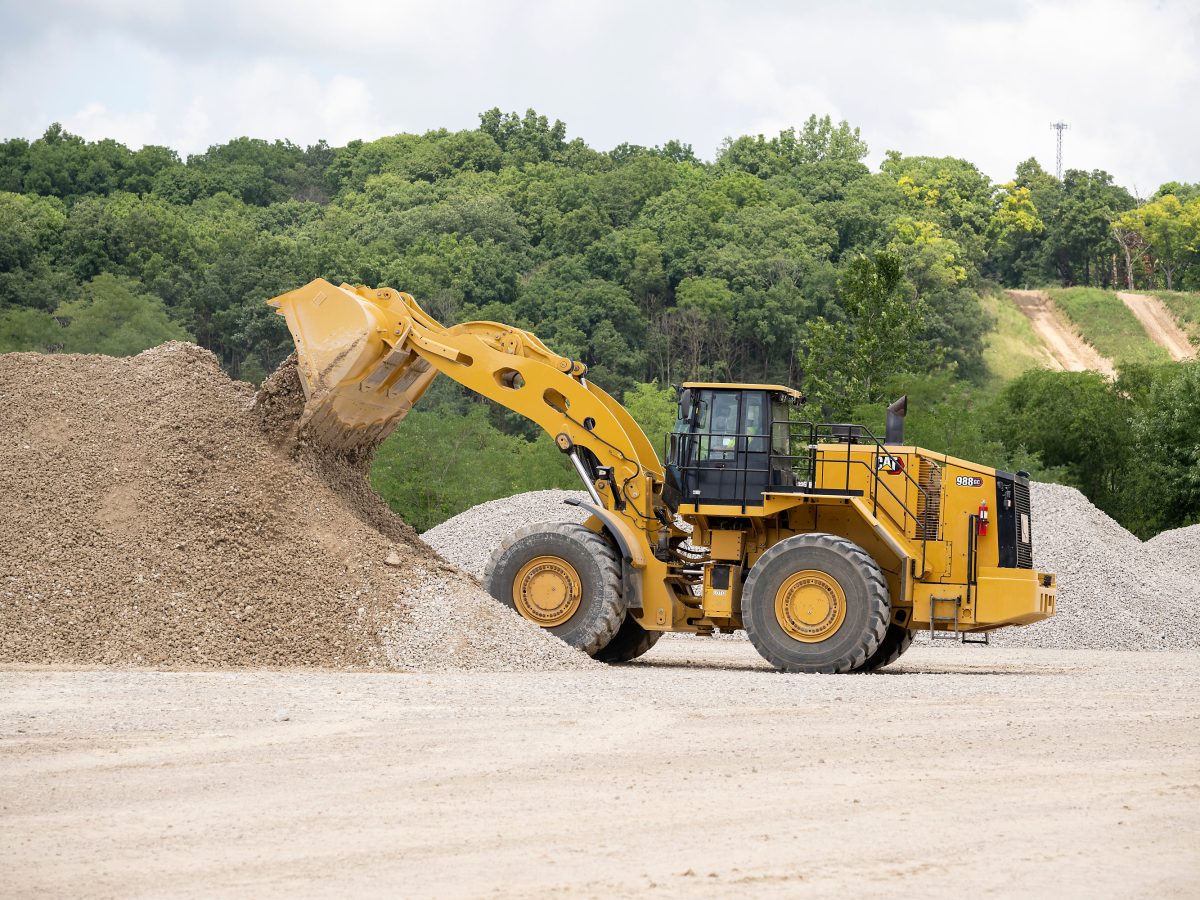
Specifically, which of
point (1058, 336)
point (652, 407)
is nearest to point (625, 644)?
point (652, 407)

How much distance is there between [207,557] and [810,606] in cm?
639

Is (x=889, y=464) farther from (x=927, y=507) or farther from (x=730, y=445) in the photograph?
(x=730, y=445)

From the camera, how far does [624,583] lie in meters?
17.4

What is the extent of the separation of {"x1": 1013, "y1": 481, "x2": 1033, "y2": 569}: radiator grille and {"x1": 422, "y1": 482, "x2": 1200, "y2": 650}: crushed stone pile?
8.41 meters

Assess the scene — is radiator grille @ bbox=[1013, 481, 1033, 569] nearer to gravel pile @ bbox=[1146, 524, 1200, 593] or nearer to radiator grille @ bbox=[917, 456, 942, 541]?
radiator grille @ bbox=[917, 456, 942, 541]

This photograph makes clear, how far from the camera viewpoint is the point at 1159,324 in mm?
103438

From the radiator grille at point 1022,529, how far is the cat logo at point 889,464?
5.13 feet

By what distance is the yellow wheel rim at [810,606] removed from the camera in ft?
55.0

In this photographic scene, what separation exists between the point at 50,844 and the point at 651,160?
10358 cm

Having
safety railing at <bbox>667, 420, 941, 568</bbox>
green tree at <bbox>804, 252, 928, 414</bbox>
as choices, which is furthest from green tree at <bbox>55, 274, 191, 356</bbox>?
safety railing at <bbox>667, 420, 941, 568</bbox>

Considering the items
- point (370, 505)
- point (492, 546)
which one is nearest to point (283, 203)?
point (492, 546)

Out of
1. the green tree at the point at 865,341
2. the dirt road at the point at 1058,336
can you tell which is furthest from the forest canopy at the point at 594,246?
the dirt road at the point at 1058,336

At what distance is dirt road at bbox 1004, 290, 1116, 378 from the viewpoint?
320ft

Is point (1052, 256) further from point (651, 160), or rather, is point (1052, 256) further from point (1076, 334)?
point (651, 160)
